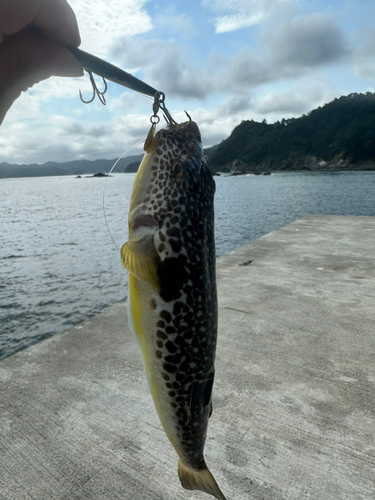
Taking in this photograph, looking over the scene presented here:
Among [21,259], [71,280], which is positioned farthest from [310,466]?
[21,259]

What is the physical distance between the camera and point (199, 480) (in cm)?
231

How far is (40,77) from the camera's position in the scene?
230 cm

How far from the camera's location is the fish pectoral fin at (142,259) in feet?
6.25

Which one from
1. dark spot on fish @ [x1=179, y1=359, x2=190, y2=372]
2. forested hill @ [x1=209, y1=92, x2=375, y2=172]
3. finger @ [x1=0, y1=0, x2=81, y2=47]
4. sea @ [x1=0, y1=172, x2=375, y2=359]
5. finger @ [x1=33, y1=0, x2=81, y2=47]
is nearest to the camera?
finger @ [x1=0, y1=0, x2=81, y2=47]

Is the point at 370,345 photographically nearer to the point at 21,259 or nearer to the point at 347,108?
the point at 21,259

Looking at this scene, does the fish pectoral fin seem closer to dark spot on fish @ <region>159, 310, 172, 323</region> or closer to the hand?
dark spot on fish @ <region>159, 310, 172, 323</region>

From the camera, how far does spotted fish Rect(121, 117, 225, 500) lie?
2.02 m

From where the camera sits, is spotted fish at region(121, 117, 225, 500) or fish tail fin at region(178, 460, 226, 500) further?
fish tail fin at region(178, 460, 226, 500)

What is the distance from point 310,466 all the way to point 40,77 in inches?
159

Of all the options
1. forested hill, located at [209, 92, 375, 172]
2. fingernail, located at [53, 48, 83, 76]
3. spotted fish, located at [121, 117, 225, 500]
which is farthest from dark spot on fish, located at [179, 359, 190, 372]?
forested hill, located at [209, 92, 375, 172]

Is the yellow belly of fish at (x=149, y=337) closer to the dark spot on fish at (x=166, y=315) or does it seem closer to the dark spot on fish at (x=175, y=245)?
the dark spot on fish at (x=166, y=315)

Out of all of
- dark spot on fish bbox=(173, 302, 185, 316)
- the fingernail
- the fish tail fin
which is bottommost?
the fish tail fin

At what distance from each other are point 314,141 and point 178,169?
142 meters

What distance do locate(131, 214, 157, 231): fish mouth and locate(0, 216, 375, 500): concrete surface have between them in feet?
8.71
